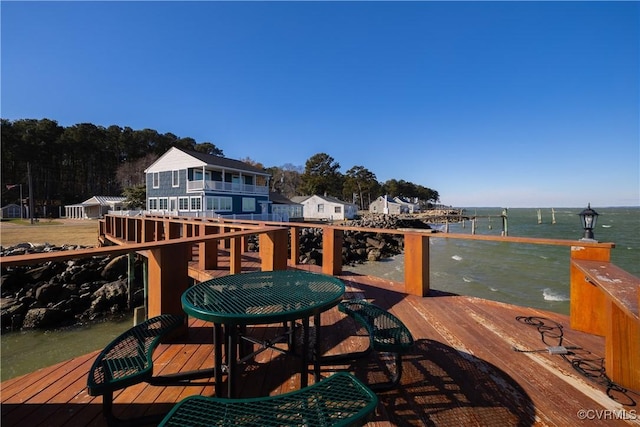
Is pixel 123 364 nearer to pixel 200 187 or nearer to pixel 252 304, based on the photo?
pixel 252 304

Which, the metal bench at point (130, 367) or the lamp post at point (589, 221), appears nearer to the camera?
the metal bench at point (130, 367)

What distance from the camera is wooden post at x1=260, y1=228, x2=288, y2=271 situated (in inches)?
149

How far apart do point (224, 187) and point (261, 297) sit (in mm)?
22590

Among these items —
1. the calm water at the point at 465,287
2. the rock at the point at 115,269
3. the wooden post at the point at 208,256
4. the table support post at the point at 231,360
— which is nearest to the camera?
the table support post at the point at 231,360

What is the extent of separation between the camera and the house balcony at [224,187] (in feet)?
70.6

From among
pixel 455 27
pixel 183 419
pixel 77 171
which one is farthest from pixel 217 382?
pixel 77 171

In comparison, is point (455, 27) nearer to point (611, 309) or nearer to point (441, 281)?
point (441, 281)

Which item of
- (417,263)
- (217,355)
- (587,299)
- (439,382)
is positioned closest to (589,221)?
(587,299)

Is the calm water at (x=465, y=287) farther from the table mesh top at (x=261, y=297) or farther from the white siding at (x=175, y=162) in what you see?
Result: the white siding at (x=175, y=162)

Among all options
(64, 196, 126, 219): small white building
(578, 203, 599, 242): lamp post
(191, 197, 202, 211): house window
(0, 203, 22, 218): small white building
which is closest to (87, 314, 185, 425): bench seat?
(578, 203, 599, 242): lamp post

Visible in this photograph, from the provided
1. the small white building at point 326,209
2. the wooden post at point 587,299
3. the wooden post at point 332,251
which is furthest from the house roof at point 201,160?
the wooden post at point 587,299

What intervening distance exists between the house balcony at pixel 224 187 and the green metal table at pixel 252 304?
21.1m

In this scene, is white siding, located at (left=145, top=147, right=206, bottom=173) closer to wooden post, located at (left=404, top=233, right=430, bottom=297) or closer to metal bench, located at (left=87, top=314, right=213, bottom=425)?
wooden post, located at (left=404, top=233, right=430, bottom=297)

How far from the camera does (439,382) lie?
201 centimetres
